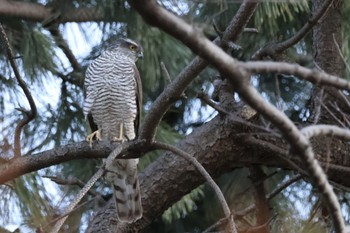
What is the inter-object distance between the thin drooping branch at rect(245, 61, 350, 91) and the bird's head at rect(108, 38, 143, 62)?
11.2ft

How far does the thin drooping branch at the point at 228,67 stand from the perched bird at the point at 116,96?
3108 millimetres

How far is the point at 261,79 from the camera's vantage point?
659 cm

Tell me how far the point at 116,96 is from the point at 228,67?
3.47 metres

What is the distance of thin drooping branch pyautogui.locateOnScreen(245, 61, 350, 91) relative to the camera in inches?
84.2

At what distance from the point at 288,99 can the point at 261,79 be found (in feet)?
1.10

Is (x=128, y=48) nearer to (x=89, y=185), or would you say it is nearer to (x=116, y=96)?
(x=116, y=96)

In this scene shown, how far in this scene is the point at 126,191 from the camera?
4.95 metres

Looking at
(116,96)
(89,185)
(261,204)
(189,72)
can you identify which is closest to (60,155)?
(89,185)

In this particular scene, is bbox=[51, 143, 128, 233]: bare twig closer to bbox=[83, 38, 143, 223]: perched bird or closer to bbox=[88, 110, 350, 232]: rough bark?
bbox=[88, 110, 350, 232]: rough bark

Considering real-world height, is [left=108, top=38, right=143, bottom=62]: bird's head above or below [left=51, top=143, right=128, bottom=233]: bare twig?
above

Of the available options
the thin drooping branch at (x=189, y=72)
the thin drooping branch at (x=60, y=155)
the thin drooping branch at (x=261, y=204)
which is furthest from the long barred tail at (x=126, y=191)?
the thin drooping branch at (x=261, y=204)

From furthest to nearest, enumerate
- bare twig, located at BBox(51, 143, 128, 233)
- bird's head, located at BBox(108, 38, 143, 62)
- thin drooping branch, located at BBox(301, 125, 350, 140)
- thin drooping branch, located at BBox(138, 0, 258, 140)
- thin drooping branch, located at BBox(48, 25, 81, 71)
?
bird's head, located at BBox(108, 38, 143, 62), thin drooping branch, located at BBox(48, 25, 81, 71), thin drooping branch, located at BBox(138, 0, 258, 140), bare twig, located at BBox(51, 143, 128, 233), thin drooping branch, located at BBox(301, 125, 350, 140)

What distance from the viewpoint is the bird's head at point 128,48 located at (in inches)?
220

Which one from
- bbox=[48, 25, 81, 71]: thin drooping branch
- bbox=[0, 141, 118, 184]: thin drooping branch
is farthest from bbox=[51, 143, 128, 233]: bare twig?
bbox=[48, 25, 81, 71]: thin drooping branch
